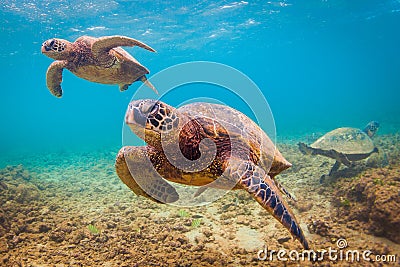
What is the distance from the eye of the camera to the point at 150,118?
3.03 metres

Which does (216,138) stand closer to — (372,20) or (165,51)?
(165,51)

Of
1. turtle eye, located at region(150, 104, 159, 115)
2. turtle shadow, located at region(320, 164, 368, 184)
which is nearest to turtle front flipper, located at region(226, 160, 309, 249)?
turtle eye, located at region(150, 104, 159, 115)

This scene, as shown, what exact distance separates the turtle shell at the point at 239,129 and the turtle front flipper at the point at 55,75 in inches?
177

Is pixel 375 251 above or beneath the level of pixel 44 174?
above

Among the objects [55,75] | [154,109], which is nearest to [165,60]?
[55,75]

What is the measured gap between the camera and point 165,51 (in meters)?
34.9

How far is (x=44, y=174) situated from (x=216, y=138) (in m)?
11.0

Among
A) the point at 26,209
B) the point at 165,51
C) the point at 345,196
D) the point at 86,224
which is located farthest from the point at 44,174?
the point at 165,51

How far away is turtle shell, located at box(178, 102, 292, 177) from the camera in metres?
3.81

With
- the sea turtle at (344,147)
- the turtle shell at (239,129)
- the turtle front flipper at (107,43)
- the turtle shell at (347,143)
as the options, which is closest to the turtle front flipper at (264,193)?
the turtle shell at (239,129)
